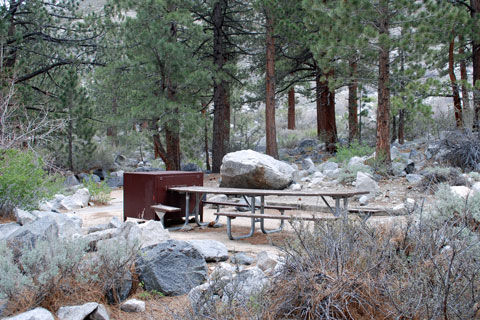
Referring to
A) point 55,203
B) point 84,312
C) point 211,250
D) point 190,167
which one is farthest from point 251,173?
point 190,167

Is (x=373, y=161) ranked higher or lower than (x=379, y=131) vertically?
lower

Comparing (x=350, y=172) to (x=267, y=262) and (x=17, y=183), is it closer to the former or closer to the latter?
(x=267, y=262)

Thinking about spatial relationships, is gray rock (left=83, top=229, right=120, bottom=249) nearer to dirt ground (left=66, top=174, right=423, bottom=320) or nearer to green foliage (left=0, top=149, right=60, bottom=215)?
dirt ground (left=66, top=174, right=423, bottom=320)

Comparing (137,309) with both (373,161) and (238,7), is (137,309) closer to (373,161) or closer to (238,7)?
(373,161)

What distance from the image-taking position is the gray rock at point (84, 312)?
3225 millimetres

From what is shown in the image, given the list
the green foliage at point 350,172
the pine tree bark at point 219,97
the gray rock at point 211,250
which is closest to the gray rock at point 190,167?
the pine tree bark at point 219,97

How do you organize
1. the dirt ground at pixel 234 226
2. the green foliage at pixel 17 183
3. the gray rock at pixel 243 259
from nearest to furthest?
the dirt ground at pixel 234 226, the gray rock at pixel 243 259, the green foliage at pixel 17 183

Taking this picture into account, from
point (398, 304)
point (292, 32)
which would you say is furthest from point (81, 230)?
point (292, 32)

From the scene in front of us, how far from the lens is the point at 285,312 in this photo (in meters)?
3.00

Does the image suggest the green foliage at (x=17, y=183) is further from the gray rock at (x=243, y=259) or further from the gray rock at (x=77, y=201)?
the gray rock at (x=243, y=259)

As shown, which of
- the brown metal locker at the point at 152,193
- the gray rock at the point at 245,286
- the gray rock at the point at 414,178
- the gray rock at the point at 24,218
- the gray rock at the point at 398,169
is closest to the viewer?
the gray rock at the point at 245,286

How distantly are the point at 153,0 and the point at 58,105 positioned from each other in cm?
524

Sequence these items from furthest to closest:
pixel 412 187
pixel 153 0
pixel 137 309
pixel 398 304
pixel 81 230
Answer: pixel 153 0 → pixel 412 187 → pixel 81 230 → pixel 137 309 → pixel 398 304

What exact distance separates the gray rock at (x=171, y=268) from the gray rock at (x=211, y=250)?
1.48ft
